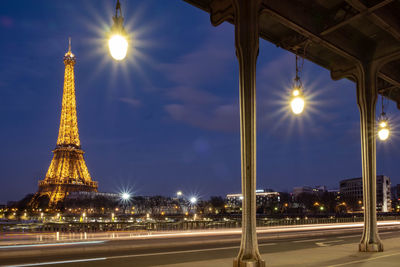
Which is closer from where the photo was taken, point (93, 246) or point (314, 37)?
point (314, 37)

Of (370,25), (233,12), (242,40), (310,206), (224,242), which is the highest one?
(370,25)

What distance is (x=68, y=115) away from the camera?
12400 centimetres

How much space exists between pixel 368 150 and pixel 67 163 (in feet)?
375

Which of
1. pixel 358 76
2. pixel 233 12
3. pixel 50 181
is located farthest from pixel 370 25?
pixel 50 181

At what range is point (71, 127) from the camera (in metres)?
123

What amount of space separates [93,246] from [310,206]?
529 feet

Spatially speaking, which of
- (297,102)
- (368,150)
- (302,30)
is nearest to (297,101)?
(297,102)

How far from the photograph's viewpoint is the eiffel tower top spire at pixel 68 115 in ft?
397

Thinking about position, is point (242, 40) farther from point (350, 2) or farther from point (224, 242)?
point (224, 242)

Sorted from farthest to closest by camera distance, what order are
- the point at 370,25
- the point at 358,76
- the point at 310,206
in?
the point at 310,206
the point at 358,76
the point at 370,25

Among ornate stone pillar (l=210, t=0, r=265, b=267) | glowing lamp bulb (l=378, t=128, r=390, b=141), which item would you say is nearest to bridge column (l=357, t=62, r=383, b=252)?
glowing lamp bulb (l=378, t=128, r=390, b=141)

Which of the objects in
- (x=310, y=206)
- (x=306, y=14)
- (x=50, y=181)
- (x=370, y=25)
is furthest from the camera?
(x=310, y=206)

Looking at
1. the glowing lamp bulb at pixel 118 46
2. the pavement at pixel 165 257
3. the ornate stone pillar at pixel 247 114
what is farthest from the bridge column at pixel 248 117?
the glowing lamp bulb at pixel 118 46

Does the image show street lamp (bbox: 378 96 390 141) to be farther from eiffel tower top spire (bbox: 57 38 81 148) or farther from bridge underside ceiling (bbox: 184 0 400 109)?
eiffel tower top spire (bbox: 57 38 81 148)
